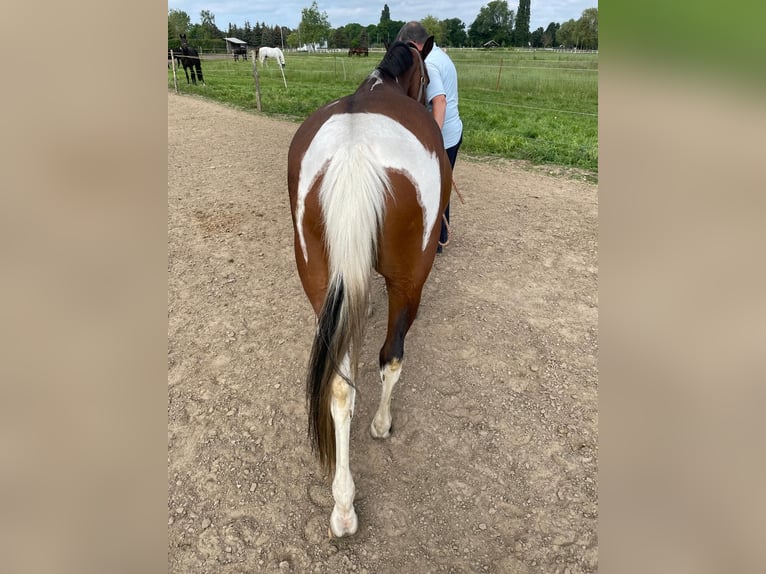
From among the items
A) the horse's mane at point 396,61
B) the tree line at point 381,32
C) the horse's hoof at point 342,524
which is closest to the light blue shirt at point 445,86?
the horse's mane at point 396,61

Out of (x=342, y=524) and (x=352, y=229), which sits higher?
(x=352, y=229)

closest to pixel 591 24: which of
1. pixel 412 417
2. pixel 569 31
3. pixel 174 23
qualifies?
pixel 412 417

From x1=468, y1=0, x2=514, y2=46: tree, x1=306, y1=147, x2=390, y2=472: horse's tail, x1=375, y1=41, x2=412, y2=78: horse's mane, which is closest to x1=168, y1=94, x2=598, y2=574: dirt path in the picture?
x1=306, y1=147, x2=390, y2=472: horse's tail

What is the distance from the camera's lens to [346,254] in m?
1.47

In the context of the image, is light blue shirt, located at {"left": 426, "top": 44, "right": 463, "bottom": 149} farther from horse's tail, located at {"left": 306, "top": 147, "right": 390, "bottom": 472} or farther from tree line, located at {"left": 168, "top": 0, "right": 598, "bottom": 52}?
tree line, located at {"left": 168, "top": 0, "right": 598, "bottom": 52}

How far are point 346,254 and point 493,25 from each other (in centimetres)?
5213

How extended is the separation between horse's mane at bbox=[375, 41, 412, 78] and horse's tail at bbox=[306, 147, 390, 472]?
56.8 inches

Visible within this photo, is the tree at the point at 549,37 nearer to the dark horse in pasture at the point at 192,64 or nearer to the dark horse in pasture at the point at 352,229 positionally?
the dark horse in pasture at the point at 192,64

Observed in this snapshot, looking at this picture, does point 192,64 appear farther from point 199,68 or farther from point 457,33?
point 457,33

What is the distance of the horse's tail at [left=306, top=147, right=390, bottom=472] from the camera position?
4.71ft
